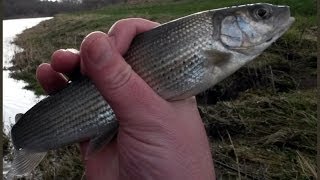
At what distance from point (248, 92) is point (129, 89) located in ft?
21.9

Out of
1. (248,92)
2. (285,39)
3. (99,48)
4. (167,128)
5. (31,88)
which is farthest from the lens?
(31,88)

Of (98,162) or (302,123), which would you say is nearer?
(98,162)

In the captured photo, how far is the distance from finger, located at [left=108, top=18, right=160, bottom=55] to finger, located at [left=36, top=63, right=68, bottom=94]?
665 mm

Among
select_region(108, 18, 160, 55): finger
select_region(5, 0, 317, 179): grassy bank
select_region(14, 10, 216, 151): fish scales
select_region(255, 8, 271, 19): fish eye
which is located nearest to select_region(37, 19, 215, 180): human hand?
select_region(108, 18, 160, 55): finger

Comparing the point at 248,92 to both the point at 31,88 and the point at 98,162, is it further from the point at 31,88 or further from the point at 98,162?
the point at 31,88

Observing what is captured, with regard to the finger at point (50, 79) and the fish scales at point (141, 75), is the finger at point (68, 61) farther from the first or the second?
the finger at point (50, 79)

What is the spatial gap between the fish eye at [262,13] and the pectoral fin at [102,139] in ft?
3.53

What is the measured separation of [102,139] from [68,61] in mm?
568

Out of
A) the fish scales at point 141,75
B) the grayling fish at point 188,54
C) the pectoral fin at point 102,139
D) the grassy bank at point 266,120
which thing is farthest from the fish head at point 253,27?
the grassy bank at point 266,120

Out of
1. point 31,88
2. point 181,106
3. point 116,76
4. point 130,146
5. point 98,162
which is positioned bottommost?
point 31,88

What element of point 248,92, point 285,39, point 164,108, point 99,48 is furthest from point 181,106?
point 285,39

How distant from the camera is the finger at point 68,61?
10.6 feet

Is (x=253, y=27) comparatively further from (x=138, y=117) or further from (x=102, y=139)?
(x=102, y=139)

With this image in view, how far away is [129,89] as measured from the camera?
2850 millimetres
